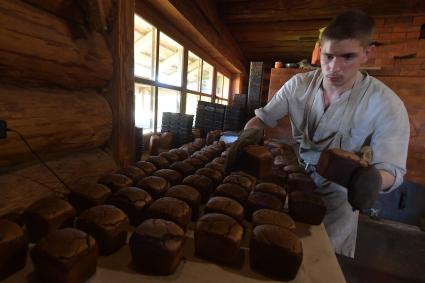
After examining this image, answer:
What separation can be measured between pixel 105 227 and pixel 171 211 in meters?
0.25

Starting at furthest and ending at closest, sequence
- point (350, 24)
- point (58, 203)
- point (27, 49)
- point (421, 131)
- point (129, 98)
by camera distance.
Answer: point (421, 131), point (129, 98), point (350, 24), point (27, 49), point (58, 203)

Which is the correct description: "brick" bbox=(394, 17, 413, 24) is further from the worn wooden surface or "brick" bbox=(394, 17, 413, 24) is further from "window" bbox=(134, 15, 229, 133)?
the worn wooden surface

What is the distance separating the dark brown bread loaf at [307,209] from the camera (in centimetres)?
117

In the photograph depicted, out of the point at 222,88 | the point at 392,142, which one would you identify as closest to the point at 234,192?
the point at 392,142

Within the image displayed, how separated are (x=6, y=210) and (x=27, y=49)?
71cm

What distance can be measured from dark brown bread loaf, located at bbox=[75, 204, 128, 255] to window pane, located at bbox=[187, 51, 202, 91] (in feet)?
13.6

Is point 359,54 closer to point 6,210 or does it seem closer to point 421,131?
point 6,210

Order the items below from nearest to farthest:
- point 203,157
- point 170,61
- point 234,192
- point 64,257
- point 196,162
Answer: point 64,257
point 234,192
point 196,162
point 203,157
point 170,61

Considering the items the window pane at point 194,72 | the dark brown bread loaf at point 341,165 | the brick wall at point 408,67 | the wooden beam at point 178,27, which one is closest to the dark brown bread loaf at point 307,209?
the dark brown bread loaf at point 341,165

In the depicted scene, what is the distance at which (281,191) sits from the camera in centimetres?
128

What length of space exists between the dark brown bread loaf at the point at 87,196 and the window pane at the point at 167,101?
251 centimetres

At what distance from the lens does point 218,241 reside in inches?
33.4

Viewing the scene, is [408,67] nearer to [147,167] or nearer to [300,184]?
[300,184]

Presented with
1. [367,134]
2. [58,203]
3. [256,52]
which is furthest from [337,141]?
[256,52]
